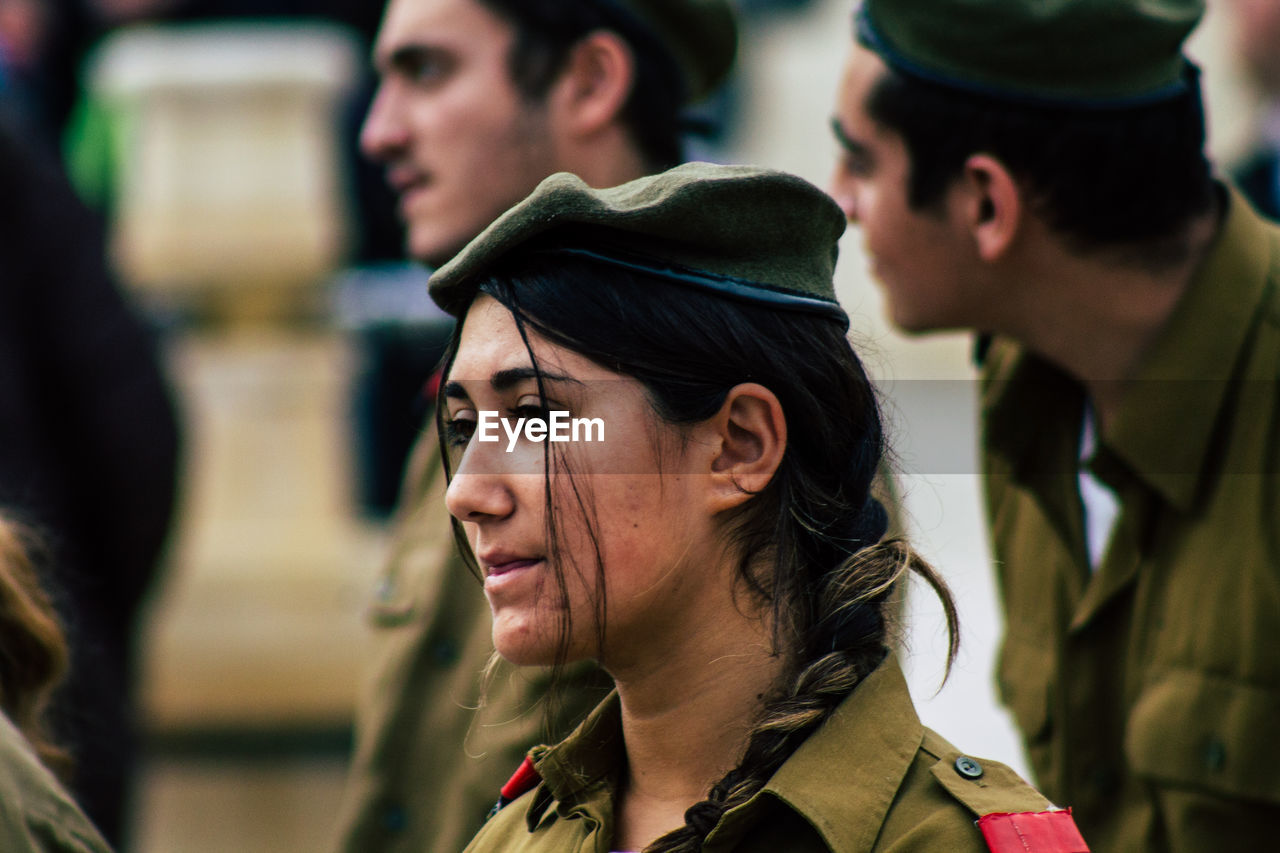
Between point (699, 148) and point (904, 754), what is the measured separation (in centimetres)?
239

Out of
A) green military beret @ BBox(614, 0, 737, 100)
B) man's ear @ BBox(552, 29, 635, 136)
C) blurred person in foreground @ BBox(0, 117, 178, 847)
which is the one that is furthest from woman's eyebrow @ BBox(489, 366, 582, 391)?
blurred person in foreground @ BBox(0, 117, 178, 847)

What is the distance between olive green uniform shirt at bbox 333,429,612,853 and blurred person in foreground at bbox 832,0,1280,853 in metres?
0.94

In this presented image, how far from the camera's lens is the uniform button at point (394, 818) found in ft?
9.85

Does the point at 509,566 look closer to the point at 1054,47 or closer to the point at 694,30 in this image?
the point at 1054,47

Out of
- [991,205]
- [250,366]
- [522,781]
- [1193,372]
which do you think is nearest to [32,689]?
[522,781]

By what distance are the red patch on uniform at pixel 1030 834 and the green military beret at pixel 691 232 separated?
25.6 inches

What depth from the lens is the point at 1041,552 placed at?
125 inches

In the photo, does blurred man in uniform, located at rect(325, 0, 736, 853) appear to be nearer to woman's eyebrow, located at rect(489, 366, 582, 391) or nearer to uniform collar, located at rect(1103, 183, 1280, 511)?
woman's eyebrow, located at rect(489, 366, 582, 391)

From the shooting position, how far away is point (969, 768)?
2.03 meters

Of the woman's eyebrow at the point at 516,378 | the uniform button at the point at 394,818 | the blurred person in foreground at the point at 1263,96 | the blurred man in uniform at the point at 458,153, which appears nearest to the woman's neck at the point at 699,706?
the woman's eyebrow at the point at 516,378

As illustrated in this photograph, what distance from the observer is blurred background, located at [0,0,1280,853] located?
21.7 ft

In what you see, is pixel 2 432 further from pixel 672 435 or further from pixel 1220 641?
pixel 1220 641

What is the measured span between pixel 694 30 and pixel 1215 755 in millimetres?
1734

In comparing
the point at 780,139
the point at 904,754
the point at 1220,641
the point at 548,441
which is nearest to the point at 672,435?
the point at 548,441
